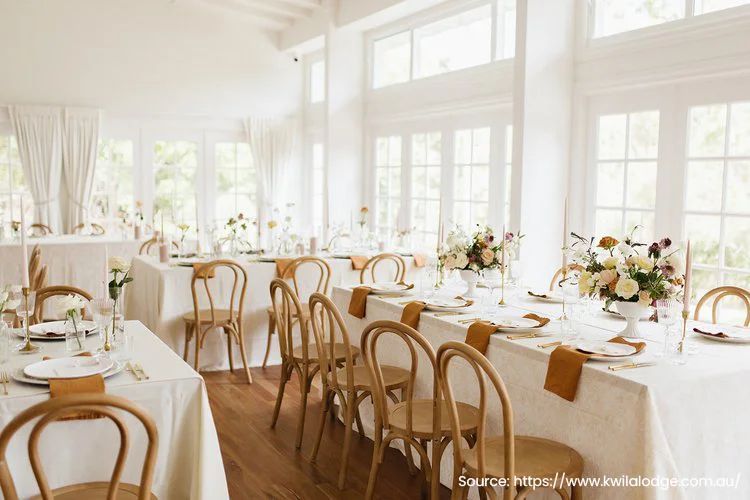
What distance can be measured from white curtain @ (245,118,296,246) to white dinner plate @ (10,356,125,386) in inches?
291

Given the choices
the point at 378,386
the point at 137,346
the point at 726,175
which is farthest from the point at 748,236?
the point at 137,346

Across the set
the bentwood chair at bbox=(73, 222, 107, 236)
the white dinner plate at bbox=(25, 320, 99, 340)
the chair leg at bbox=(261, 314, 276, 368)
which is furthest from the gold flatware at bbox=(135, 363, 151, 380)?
the bentwood chair at bbox=(73, 222, 107, 236)

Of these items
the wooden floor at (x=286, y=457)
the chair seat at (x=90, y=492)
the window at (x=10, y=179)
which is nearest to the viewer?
the chair seat at (x=90, y=492)

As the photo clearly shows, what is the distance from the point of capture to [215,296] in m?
5.60

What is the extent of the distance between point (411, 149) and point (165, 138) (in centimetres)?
352

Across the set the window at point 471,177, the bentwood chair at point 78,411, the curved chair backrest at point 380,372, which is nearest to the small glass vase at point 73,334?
the bentwood chair at point 78,411

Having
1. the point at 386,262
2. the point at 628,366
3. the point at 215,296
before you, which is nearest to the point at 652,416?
→ the point at 628,366

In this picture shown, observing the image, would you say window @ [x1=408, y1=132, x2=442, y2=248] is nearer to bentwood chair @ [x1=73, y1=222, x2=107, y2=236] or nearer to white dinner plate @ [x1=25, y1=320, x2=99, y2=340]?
bentwood chair @ [x1=73, y1=222, x2=107, y2=236]

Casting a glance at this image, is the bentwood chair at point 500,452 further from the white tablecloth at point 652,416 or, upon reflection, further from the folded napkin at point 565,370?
the folded napkin at point 565,370

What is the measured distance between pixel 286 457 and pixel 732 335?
230cm

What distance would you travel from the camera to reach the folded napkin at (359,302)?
4.16m

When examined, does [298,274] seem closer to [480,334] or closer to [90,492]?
[480,334]

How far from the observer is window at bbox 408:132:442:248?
7.64 meters

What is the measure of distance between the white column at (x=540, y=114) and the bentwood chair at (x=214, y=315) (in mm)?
2281
